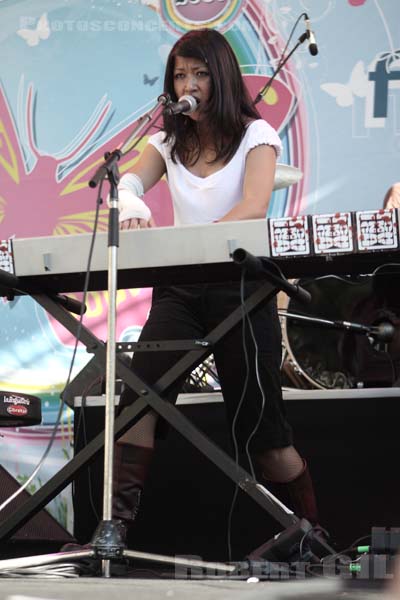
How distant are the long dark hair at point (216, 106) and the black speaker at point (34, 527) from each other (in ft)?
5.23

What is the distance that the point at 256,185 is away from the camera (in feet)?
8.36

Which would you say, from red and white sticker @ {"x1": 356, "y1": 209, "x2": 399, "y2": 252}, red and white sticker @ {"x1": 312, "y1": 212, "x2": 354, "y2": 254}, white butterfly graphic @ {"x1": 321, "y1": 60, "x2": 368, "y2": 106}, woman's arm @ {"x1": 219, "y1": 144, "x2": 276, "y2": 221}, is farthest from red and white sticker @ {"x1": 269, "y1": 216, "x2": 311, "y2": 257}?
white butterfly graphic @ {"x1": 321, "y1": 60, "x2": 368, "y2": 106}

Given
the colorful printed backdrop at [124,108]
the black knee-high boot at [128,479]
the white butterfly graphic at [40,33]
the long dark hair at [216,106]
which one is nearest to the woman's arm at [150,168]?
the long dark hair at [216,106]

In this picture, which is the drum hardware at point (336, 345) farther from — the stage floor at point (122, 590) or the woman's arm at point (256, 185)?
the stage floor at point (122, 590)

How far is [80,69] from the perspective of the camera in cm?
Result: 483

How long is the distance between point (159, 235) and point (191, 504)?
1.54 m

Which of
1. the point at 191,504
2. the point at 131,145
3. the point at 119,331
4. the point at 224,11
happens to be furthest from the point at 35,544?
the point at 224,11

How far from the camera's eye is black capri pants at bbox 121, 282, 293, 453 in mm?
2508

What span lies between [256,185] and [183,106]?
0.94 feet

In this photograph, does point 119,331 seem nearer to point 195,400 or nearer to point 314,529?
point 195,400

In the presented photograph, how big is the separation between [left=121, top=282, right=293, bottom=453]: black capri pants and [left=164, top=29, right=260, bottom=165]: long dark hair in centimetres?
41

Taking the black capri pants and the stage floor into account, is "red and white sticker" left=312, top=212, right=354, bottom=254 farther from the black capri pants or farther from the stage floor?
the stage floor

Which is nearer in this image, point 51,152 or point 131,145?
point 131,145

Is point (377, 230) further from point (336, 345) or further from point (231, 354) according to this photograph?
point (336, 345)
